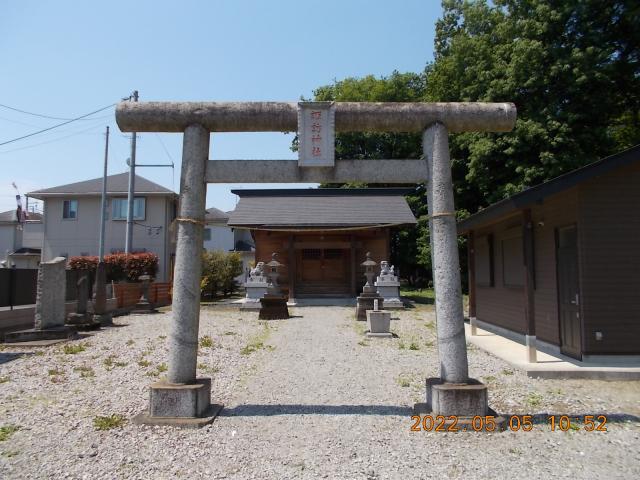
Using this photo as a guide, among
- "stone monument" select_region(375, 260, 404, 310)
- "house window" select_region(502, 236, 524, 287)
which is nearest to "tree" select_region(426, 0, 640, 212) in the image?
"stone monument" select_region(375, 260, 404, 310)

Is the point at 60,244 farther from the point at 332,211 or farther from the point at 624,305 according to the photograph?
the point at 624,305

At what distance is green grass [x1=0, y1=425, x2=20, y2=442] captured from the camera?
4.90 metres

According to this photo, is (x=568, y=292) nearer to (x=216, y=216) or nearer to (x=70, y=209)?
(x=70, y=209)

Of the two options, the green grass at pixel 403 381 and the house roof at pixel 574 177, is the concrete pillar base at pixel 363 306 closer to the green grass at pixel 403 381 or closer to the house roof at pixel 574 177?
the house roof at pixel 574 177

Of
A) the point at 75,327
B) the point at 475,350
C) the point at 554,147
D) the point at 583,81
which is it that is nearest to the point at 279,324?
the point at 75,327

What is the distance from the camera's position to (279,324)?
15.1 metres

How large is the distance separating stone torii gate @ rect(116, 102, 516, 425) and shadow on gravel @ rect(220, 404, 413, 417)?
0.32 metres

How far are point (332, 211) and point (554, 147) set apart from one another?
34.1 ft

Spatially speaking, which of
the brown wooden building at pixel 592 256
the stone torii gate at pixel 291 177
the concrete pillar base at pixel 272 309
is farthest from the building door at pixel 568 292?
the concrete pillar base at pixel 272 309

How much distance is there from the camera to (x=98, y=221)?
2939cm

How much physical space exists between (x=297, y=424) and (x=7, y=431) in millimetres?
3161

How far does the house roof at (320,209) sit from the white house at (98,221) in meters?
6.05

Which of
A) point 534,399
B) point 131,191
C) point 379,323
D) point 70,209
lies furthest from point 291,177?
point 70,209

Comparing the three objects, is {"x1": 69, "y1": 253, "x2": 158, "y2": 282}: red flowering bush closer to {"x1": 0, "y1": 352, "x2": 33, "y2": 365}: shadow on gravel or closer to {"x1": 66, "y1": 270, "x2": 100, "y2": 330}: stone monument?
{"x1": 66, "y1": 270, "x2": 100, "y2": 330}: stone monument
